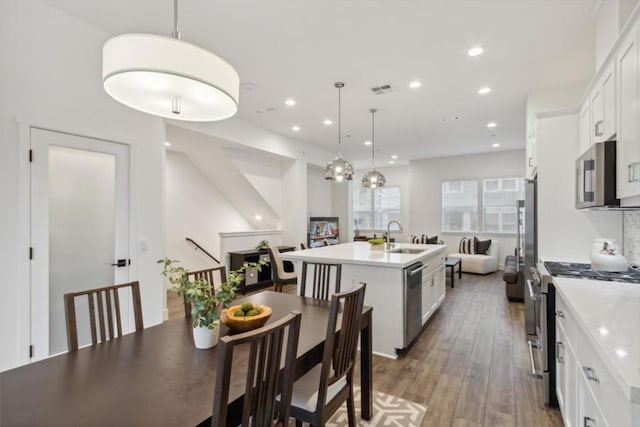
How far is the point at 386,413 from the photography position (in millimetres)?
2256

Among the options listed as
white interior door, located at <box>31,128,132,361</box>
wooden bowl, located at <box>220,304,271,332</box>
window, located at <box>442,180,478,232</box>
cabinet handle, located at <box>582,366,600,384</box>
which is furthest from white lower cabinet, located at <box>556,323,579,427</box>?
window, located at <box>442,180,478,232</box>

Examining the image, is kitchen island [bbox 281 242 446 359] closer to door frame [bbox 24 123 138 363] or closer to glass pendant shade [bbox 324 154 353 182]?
glass pendant shade [bbox 324 154 353 182]

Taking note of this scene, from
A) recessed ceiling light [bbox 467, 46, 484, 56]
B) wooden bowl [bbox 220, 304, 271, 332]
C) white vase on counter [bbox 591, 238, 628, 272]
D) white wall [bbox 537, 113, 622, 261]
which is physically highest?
recessed ceiling light [bbox 467, 46, 484, 56]

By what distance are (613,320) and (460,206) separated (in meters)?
7.77

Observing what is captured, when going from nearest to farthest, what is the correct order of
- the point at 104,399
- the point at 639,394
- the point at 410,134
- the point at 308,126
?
1. the point at 639,394
2. the point at 104,399
3. the point at 308,126
4. the point at 410,134

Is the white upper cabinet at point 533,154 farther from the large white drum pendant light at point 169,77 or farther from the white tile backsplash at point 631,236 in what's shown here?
the large white drum pendant light at point 169,77

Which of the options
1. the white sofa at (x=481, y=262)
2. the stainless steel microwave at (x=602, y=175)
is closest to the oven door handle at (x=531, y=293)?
the stainless steel microwave at (x=602, y=175)

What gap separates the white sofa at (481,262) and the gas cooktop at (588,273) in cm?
483

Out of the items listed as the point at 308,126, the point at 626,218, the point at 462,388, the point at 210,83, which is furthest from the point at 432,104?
the point at 210,83

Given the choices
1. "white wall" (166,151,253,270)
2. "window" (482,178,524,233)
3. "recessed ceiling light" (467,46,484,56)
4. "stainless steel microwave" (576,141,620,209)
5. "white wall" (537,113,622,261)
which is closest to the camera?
"stainless steel microwave" (576,141,620,209)

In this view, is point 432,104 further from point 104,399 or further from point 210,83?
point 104,399

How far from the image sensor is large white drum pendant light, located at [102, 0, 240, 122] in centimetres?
130

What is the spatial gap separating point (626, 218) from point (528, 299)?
1.22m

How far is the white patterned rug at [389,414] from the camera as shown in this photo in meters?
2.14
